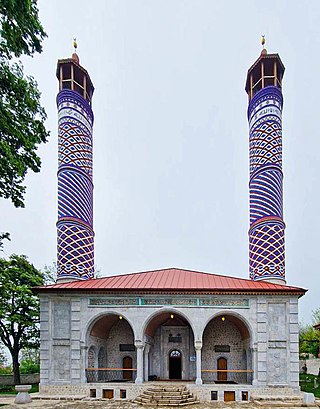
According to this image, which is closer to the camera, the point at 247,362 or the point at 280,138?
the point at 247,362

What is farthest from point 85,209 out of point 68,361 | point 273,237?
point 273,237

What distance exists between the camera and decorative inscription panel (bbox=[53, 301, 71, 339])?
16078mm

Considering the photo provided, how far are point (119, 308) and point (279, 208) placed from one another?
28.9 ft

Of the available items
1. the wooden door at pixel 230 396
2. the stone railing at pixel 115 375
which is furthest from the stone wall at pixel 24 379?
the wooden door at pixel 230 396

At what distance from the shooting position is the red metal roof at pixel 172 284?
1597cm

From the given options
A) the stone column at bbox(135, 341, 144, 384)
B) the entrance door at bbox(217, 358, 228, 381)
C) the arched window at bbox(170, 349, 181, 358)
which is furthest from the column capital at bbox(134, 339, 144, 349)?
the entrance door at bbox(217, 358, 228, 381)

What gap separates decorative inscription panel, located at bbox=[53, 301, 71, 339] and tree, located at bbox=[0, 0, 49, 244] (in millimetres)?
7671

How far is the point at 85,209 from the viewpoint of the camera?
20.0m

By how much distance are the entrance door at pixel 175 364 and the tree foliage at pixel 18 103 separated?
11.8 m

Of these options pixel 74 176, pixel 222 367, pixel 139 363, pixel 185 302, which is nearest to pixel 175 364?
pixel 222 367

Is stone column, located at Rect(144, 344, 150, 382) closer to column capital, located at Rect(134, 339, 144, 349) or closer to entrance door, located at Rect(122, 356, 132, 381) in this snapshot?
entrance door, located at Rect(122, 356, 132, 381)

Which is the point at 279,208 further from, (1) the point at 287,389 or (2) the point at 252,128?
(1) the point at 287,389

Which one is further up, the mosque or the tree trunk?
the mosque

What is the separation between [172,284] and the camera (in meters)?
16.8
